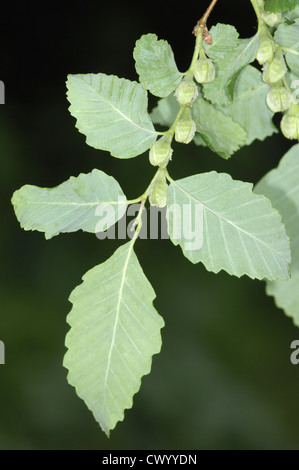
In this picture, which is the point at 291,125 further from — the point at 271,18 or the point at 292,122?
the point at 271,18

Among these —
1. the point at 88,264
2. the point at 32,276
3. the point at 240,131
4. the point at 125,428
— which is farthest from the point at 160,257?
the point at 240,131

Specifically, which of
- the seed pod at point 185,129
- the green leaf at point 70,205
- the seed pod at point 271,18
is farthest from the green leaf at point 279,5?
the green leaf at point 70,205

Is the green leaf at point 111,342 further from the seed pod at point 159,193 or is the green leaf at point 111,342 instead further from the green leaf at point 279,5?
the green leaf at point 279,5

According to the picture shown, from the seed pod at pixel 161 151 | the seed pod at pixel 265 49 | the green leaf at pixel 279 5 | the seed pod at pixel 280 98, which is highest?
the green leaf at pixel 279 5

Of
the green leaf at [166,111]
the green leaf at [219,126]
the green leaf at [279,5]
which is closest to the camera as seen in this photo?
the green leaf at [279,5]

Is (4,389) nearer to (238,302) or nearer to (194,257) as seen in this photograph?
(238,302)

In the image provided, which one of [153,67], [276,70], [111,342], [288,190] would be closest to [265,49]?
[276,70]

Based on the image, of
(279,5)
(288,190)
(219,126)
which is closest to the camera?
(279,5)
